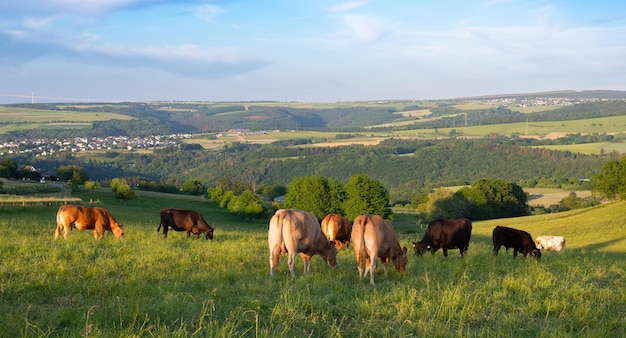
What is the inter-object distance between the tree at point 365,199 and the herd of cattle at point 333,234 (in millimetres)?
47172

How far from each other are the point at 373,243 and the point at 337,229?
8.44 meters

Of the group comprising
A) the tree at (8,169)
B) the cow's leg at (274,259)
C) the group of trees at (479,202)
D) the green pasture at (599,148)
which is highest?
the cow's leg at (274,259)

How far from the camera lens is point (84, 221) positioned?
1839 centimetres

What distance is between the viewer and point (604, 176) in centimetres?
7112

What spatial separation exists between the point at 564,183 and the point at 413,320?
15490 cm

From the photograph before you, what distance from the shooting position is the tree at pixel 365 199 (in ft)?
223

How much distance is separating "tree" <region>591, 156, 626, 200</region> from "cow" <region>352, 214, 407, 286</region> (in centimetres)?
6712

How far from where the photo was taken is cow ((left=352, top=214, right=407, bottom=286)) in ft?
39.9

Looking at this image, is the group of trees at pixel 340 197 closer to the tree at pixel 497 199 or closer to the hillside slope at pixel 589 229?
the hillside slope at pixel 589 229

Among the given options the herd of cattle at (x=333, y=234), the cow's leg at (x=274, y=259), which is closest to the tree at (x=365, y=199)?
the herd of cattle at (x=333, y=234)

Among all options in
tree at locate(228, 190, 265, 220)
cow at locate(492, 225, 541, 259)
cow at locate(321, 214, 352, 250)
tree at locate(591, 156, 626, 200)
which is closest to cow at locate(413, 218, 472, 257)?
cow at locate(492, 225, 541, 259)

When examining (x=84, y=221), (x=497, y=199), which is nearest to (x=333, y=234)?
(x=84, y=221)

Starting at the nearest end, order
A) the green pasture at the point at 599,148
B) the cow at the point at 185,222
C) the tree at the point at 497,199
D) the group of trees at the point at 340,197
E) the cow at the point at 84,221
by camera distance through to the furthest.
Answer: the cow at the point at 84,221, the cow at the point at 185,222, the group of trees at the point at 340,197, the tree at the point at 497,199, the green pasture at the point at 599,148

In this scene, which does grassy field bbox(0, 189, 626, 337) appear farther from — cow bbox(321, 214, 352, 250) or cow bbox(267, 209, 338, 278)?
cow bbox(321, 214, 352, 250)
